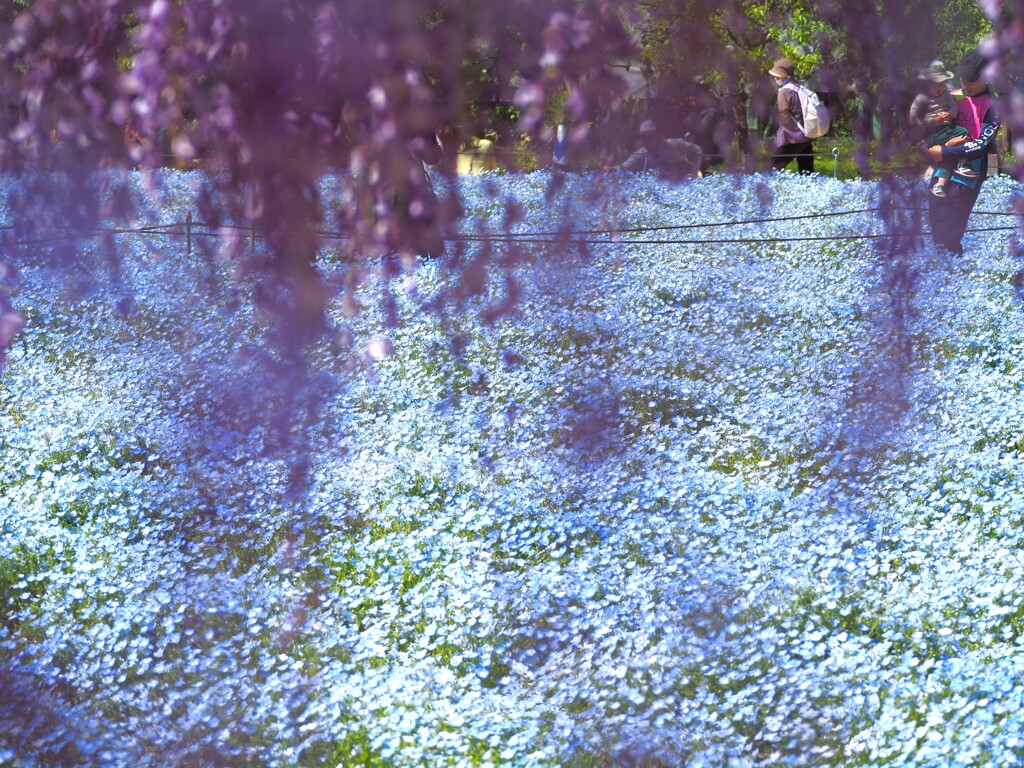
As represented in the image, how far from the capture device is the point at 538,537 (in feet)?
15.1

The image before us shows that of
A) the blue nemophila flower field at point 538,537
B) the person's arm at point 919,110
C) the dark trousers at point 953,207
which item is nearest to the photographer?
the person's arm at point 919,110

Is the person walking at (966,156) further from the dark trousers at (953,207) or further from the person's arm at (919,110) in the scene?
the person's arm at (919,110)

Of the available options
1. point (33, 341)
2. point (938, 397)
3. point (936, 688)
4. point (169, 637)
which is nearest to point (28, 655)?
point (169, 637)

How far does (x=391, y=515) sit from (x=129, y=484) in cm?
132

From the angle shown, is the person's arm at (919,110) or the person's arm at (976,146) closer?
the person's arm at (919,110)

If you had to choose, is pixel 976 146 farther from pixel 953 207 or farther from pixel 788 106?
pixel 788 106

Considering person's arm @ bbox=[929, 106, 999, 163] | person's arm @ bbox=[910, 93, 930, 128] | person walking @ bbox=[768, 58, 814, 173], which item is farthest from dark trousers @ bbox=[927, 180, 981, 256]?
person's arm @ bbox=[910, 93, 930, 128]

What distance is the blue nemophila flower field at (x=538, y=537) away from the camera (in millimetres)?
3408

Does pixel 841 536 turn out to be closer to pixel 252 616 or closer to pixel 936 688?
pixel 936 688

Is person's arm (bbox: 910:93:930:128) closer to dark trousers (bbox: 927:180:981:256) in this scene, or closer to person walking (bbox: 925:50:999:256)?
person walking (bbox: 925:50:999:256)

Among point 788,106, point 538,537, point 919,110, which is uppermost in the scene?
point 788,106

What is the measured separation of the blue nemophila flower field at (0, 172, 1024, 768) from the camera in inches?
134

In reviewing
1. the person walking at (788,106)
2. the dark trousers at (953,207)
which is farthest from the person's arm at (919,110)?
the dark trousers at (953,207)

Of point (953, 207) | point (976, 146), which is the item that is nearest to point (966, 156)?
point (976, 146)
